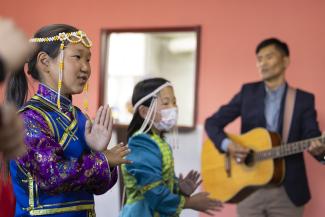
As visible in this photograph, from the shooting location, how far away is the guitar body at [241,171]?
298 centimetres

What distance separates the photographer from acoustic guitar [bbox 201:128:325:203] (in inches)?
116

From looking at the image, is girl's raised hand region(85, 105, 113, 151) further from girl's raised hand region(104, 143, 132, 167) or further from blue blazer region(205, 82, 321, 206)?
blue blazer region(205, 82, 321, 206)

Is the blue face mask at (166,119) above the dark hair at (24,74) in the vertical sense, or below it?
below

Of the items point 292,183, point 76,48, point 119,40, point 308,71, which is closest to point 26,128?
point 76,48

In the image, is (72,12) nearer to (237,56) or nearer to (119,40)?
(119,40)

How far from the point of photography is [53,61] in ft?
5.67

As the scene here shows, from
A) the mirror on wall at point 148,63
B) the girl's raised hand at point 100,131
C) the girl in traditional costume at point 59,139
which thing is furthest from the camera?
the mirror on wall at point 148,63

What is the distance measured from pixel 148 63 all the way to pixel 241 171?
1.12m

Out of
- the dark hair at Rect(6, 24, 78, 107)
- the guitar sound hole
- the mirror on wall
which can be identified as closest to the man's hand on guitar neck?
the guitar sound hole

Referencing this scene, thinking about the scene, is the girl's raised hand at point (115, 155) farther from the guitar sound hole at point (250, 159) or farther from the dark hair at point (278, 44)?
the dark hair at point (278, 44)

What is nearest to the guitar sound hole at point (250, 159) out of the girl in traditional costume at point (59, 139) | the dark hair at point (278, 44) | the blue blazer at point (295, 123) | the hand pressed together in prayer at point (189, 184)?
the blue blazer at point (295, 123)

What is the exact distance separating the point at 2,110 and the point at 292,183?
2.21 meters

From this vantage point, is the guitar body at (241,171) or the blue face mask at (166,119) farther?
the guitar body at (241,171)

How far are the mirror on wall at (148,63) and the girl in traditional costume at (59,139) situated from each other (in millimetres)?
1819
